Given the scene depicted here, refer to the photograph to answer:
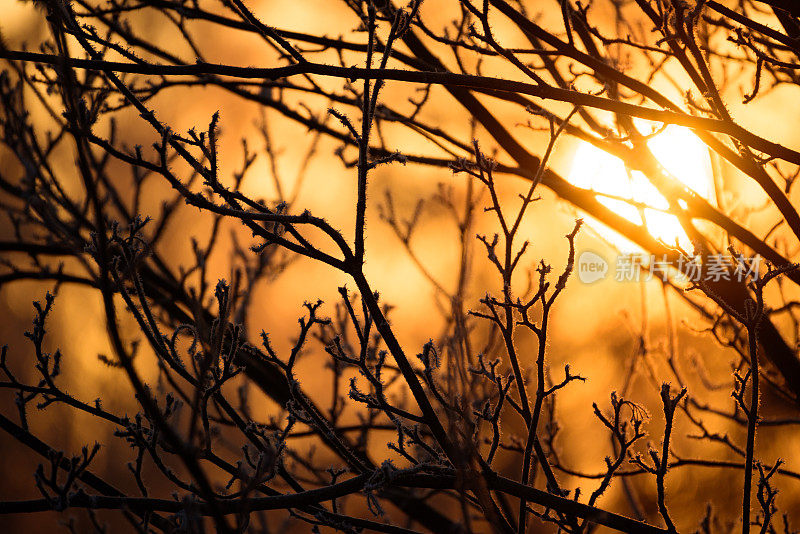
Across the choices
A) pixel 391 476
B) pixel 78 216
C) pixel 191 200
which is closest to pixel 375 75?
pixel 191 200

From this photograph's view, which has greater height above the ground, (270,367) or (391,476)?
(270,367)

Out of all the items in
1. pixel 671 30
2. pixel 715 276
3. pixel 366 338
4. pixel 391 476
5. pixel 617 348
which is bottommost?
pixel 391 476

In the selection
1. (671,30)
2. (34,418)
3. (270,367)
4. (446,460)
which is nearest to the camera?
(446,460)

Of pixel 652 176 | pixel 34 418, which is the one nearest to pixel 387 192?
pixel 652 176

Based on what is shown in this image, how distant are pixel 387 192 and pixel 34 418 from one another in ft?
26.8

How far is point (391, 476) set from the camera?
64.0 inches

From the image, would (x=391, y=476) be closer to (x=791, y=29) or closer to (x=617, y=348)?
(x=791, y=29)

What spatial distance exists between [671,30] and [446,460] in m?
1.49

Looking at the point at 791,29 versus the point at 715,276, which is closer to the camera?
the point at 791,29

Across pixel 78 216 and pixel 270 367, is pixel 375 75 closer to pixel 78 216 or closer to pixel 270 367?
pixel 78 216

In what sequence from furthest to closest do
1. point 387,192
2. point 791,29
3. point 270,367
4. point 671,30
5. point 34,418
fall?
point 34,418 → point 387,192 → point 270,367 → point 791,29 → point 671,30

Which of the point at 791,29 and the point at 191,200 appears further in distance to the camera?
the point at 791,29

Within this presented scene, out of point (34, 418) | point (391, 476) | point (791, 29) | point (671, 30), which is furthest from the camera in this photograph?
point (34, 418)

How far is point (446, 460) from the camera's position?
1825 millimetres
